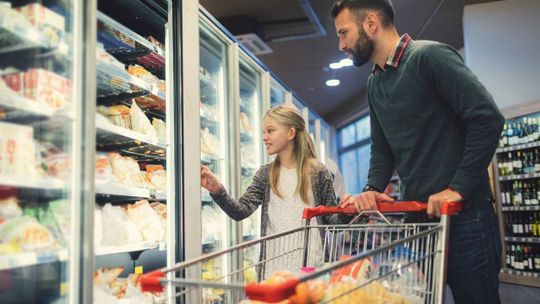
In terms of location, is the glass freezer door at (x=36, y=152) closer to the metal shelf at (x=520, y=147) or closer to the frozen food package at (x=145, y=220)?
the frozen food package at (x=145, y=220)

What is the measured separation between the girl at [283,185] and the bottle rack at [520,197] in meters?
4.10

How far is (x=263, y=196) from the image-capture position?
8.80 feet

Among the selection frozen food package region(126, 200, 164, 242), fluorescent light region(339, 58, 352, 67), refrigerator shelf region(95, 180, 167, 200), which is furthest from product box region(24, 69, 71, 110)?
fluorescent light region(339, 58, 352, 67)

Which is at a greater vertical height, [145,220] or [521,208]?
A: [145,220]

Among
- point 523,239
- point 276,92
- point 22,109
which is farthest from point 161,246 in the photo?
point 523,239

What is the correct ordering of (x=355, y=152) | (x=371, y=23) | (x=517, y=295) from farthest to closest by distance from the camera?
(x=355, y=152)
(x=517, y=295)
(x=371, y=23)

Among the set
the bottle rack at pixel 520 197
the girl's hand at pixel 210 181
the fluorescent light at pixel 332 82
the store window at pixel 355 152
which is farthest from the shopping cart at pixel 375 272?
the store window at pixel 355 152

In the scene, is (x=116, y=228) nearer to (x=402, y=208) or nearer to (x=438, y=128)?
(x=402, y=208)

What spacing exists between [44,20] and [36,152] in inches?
19.4

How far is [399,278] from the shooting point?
1436 mm

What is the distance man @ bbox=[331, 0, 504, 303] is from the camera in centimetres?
151

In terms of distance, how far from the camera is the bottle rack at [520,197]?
5.63 m

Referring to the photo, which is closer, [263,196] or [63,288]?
[63,288]

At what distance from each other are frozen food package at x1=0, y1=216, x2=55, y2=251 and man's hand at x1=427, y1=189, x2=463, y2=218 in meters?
1.35
